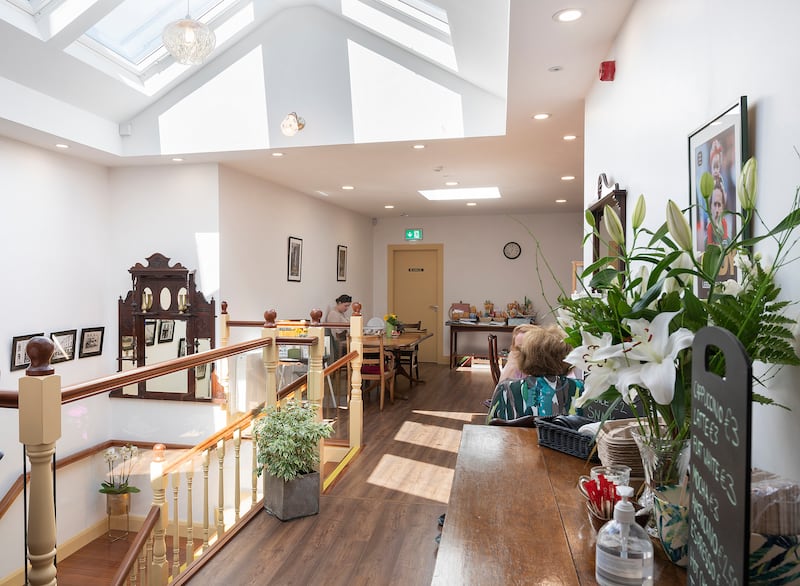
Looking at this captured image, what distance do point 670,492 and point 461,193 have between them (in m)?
7.03

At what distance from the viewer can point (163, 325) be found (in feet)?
18.2

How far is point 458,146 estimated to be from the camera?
4.83 metres

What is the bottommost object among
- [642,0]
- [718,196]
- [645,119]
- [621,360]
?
[621,360]

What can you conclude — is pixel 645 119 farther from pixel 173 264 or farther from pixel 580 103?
pixel 173 264

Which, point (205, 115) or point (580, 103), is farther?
point (205, 115)

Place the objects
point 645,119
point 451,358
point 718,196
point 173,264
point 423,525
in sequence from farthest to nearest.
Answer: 1. point 451,358
2. point 173,264
3. point 423,525
4. point 645,119
5. point 718,196

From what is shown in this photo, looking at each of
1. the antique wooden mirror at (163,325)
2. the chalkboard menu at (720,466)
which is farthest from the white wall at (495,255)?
the chalkboard menu at (720,466)

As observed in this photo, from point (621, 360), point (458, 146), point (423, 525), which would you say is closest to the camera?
point (621, 360)

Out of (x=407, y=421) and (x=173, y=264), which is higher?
(x=173, y=264)

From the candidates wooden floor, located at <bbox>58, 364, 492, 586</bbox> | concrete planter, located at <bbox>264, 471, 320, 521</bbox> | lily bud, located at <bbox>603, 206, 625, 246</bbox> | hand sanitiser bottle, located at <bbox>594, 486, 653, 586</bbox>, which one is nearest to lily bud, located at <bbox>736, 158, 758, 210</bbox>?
lily bud, located at <bbox>603, 206, 625, 246</bbox>

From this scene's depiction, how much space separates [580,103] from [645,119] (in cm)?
167

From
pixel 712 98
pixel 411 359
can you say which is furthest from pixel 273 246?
pixel 712 98

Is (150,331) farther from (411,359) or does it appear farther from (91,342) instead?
(411,359)

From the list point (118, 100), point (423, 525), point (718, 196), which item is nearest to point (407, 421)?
point (423, 525)
